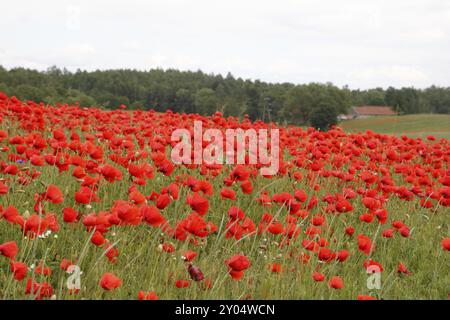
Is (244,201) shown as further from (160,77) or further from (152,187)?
(160,77)

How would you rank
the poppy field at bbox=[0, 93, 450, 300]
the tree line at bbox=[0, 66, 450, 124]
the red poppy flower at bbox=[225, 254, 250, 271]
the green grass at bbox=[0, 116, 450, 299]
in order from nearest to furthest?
the red poppy flower at bbox=[225, 254, 250, 271] < the poppy field at bbox=[0, 93, 450, 300] < the green grass at bbox=[0, 116, 450, 299] < the tree line at bbox=[0, 66, 450, 124]

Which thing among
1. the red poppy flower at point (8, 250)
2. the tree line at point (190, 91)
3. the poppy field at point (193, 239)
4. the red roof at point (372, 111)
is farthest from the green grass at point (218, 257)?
the red roof at point (372, 111)

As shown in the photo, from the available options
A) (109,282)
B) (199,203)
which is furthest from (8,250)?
(199,203)

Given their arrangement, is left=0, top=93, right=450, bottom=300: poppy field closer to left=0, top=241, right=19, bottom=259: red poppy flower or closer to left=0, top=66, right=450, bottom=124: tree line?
left=0, top=241, right=19, bottom=259: red poppy flower

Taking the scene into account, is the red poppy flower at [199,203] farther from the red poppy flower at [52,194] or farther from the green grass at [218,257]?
the red poppy flower at [52,194]

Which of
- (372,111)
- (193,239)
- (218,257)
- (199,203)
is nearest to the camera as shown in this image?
(199,203)

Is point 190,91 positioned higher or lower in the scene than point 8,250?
higher

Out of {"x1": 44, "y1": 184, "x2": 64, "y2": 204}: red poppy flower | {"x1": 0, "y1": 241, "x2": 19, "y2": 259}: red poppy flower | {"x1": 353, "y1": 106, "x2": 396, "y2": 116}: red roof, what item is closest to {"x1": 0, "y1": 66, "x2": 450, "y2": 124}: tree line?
{"x1": 353, "y1": 106, "x2": 396, "y2": 116}: red roof

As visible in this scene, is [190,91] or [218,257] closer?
[218,257]

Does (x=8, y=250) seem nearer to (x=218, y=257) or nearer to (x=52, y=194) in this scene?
(x=52, y=194)

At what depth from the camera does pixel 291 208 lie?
3.45 m

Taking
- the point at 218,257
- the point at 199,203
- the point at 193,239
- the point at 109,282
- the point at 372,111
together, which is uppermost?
the point at 372,111

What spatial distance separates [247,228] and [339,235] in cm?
115

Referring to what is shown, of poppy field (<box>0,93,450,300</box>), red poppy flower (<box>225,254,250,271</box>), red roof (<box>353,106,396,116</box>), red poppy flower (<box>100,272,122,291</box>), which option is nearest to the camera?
red poppy flower (<box>100,272,122,291</box>)
